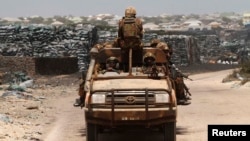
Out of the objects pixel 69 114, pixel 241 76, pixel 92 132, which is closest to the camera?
pixel 92 132

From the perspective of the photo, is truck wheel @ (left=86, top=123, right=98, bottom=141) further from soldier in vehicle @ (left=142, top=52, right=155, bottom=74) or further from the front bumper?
soldier in vehicle @ (left=142, top=52, right=155, bottom=74)

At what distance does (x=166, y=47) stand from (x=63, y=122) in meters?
4.17

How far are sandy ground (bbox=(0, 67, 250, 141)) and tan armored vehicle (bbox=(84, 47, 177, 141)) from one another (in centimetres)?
144

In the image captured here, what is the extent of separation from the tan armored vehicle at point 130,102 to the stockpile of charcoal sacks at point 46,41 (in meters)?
26.0

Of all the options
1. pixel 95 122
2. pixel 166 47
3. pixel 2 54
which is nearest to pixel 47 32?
pixel 2 54

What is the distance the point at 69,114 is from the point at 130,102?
802 centimetres

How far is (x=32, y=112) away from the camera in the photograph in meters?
19.7

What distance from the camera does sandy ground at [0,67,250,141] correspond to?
14.6 metres

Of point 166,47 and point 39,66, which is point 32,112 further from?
point 39,66

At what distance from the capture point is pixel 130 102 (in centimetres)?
1210

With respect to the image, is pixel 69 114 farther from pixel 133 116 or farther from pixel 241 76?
pixel 241 76

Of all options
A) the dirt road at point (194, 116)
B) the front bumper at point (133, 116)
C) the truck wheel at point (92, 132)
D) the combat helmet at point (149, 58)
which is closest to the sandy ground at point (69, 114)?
the dirt road at point (194, 116)

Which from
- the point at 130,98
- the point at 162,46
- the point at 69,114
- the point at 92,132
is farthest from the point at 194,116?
the point at 130,98

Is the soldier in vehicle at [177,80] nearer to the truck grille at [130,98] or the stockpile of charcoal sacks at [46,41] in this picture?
the truck grille at [130,98]
